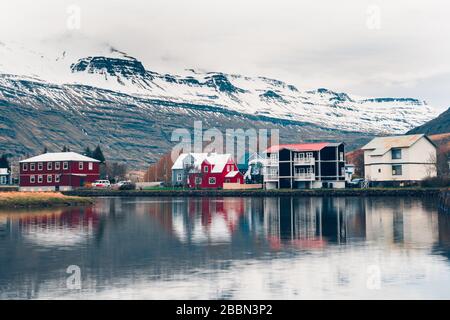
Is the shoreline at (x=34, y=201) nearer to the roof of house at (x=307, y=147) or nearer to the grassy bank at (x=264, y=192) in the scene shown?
the grassy bank at (x=264, y=192)

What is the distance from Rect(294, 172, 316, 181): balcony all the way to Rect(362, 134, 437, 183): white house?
8313 millimetres

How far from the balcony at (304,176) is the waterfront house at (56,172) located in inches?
1454

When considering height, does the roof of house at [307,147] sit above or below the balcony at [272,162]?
above

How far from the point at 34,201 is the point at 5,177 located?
82.4m

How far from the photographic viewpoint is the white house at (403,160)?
106250 mm

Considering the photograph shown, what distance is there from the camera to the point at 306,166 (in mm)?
112500

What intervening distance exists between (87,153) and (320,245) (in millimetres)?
125107

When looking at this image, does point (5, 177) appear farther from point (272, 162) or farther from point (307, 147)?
point (307, 147)

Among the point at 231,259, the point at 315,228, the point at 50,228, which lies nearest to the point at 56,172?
the point at 50,228

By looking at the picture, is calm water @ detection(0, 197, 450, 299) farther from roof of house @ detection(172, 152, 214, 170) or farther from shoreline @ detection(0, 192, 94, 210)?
roof of house @ detection(172, 152, 214, 170)

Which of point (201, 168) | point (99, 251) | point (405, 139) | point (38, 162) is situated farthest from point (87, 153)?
point (99, 251)

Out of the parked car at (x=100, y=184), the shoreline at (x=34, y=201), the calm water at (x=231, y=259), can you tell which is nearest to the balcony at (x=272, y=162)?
the parked car at (x=100, y=184)

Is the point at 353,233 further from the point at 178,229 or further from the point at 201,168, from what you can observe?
the point at 201,168

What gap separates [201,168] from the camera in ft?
408
